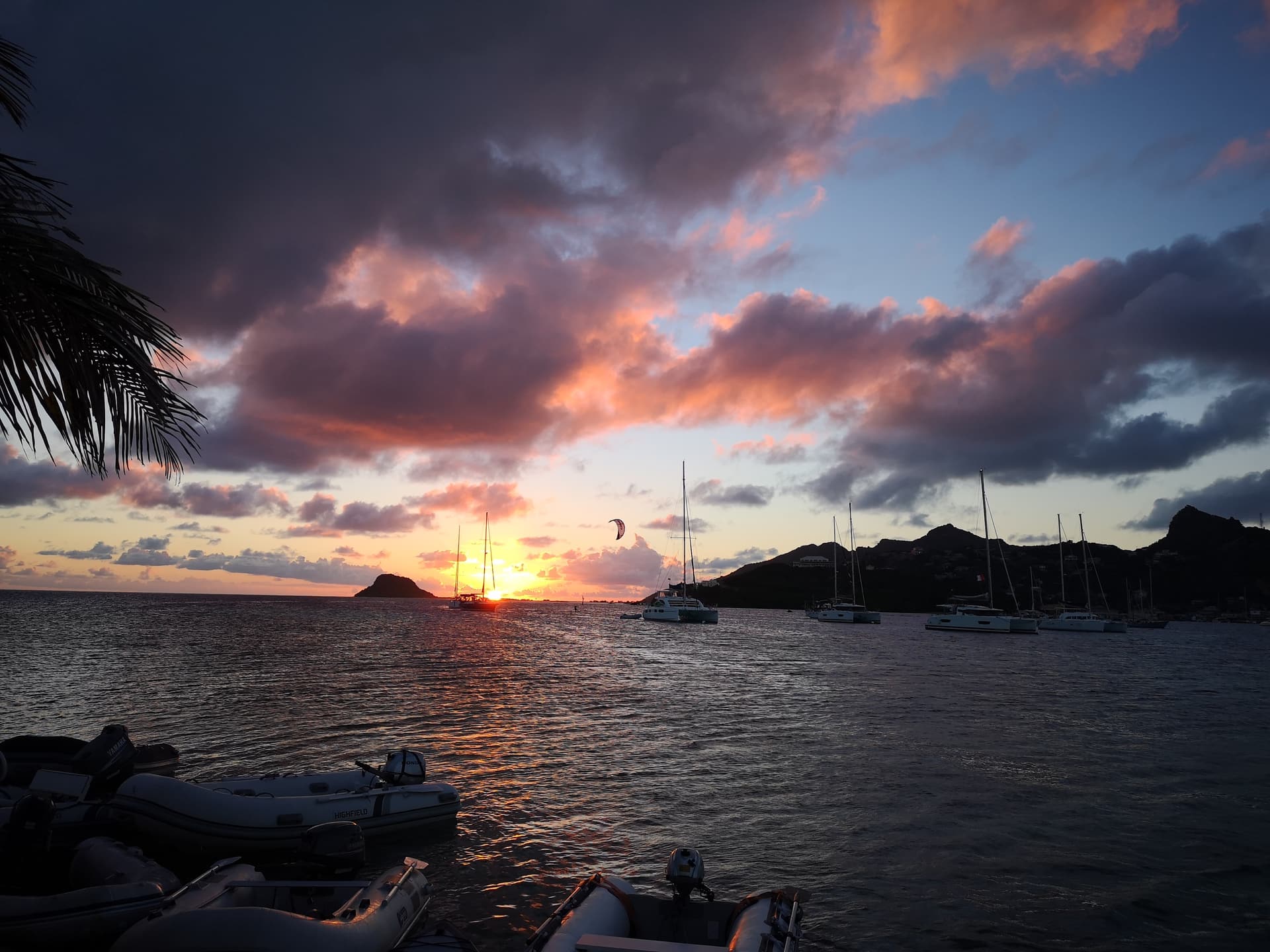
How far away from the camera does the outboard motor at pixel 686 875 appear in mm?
8156

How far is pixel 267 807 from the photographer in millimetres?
11828

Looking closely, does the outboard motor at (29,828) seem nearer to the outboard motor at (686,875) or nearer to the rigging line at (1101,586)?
the outboard motor at (686,875)

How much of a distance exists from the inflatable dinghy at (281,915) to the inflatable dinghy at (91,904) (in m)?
0.82

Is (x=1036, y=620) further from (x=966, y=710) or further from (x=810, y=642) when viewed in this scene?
(x=966, y=710)

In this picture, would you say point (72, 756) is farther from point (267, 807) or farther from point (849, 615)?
point (849, 615)

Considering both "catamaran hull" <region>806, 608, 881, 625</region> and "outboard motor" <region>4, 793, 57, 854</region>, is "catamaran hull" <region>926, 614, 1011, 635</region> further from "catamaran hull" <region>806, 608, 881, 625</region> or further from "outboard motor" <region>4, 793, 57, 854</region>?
"outboard motor" <region>4, 793, 57, 854</region>

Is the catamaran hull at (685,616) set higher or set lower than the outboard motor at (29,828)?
higher

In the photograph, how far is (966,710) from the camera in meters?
29.4

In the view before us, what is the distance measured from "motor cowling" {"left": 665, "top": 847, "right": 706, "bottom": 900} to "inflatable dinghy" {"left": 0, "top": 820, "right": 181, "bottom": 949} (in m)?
5.71

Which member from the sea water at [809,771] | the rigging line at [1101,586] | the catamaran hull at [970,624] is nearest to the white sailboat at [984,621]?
the catamaran hull at [970,624]

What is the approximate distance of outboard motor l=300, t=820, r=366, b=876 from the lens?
9.59 metres

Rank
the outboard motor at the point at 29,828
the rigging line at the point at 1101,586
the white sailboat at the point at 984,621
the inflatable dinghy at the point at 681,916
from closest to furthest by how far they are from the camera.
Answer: the inflatable dinghy at the point at 681,916
the outboard motor at the point at 29,828
the white sailboat at the point at 984,621
the rigging line at the point at 1101,586

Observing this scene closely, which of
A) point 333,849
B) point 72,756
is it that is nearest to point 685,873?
point 333,849

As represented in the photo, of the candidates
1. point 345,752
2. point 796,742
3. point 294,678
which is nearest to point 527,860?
point 345,752
